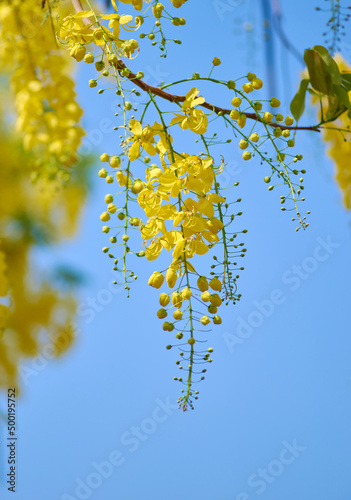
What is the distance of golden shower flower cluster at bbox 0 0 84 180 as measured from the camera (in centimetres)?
127

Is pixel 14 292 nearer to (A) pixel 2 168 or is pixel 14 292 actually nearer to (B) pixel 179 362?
(A) pixel 2 168

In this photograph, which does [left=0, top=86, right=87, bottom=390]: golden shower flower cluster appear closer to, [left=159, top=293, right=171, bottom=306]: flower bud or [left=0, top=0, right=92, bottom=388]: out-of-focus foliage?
[left=0, top=0, right=92, bottom=388]: out-of-focus foliage

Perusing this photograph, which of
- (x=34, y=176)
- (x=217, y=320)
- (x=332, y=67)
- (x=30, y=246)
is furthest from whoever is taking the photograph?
(x=30, y=246)

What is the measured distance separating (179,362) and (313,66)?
1.26 ft

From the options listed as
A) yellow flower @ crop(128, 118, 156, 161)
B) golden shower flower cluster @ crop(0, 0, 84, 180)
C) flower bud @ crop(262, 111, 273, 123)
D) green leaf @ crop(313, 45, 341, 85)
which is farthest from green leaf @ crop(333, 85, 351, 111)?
golden shower flower cluster @ crop(0, 0, 84, 180)

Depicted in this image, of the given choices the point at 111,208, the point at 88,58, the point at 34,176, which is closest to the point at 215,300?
the point at 111,208

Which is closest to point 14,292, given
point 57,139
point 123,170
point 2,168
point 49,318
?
point 49,318

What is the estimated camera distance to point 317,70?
67cm

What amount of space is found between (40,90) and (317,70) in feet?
2.66

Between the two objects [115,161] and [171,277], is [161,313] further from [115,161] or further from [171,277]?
[115,161]

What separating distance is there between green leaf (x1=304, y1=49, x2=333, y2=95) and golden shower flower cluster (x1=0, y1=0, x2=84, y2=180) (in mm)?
719

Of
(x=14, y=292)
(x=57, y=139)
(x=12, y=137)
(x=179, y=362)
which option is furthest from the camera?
(x=14, y=292)

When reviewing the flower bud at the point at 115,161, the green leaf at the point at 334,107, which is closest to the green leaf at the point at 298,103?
the green leaf at the point at 334,107

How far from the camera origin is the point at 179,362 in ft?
1.82
